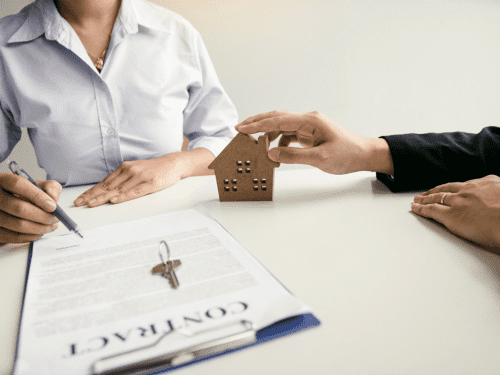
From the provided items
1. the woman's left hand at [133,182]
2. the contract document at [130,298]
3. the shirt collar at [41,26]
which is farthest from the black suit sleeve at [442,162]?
the shirt collar at [41,26]

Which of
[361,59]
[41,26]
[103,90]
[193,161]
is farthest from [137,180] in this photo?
[361,59]

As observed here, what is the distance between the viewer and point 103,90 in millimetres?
868

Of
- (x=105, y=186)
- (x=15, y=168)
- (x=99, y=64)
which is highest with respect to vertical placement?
(x=99, y=64)

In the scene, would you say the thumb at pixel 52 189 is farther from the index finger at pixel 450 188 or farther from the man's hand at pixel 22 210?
the index finger at pixel 450 188

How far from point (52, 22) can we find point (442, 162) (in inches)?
41.3

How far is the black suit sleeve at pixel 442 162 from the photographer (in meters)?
0.65

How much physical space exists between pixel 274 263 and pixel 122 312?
0.62 feet

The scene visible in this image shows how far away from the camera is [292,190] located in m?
0.70

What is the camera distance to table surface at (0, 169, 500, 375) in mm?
261

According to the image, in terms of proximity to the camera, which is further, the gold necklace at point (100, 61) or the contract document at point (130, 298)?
the gold necklace at point (100, 61)

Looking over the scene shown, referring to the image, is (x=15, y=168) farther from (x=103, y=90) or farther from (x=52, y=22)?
(x=52, y=22)

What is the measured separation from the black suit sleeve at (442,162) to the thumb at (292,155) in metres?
0.18

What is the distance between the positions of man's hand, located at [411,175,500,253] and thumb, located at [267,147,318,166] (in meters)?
0.21

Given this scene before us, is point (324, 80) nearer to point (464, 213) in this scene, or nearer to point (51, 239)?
point (464, 213)
